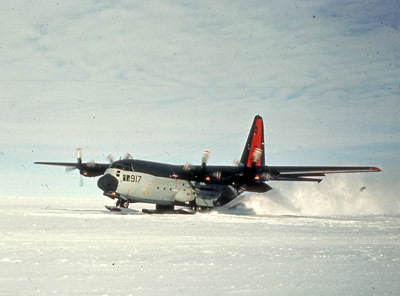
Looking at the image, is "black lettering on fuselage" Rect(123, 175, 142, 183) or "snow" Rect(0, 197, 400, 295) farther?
"black lettering on fuselage" Rect(123, 175, 142, 183)

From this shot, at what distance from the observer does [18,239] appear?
12.2m

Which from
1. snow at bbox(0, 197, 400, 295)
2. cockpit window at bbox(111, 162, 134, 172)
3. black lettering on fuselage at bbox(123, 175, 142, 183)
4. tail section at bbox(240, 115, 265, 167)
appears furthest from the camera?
tail section at bbox(240, 115, 265, 167)

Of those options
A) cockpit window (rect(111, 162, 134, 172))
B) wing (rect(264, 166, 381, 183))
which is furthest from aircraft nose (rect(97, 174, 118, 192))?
wing (rect(264, 166, 381, 183))

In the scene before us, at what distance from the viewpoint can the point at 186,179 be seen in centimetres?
3056

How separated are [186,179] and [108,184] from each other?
245 inches

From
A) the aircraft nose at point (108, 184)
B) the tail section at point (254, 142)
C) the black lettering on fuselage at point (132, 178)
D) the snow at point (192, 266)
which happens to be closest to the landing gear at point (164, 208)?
the black lettering on fuselage at point (132, 178)

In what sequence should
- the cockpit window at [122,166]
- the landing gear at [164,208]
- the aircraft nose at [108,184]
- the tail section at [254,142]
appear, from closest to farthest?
the aircraft nose at [108,184], the cockpit window at [122,166], the landing gear at [164,208], the tail section at [254,142]

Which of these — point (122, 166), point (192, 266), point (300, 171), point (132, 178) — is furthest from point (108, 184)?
point (192, 266)

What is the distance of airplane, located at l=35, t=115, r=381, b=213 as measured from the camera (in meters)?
27.2

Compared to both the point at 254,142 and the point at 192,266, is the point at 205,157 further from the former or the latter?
the point at 192,266

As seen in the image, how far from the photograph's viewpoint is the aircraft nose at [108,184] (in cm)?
2648

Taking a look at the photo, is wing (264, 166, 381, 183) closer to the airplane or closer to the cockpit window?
the airplane

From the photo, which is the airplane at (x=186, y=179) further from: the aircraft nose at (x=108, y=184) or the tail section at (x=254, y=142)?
the tail section at (x=254, y=142)

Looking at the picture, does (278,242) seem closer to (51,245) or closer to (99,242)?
(99,242)
